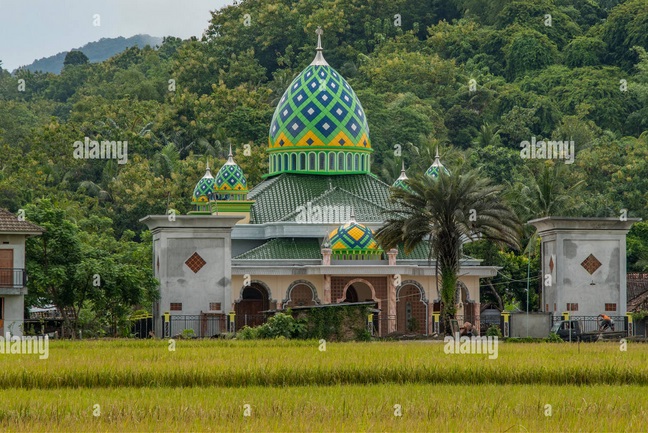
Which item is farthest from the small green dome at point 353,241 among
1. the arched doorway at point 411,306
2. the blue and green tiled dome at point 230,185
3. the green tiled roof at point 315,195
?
the blue and green tiled dome at point 230,185

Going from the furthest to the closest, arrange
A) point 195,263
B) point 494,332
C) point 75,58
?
point 75,58
point 195,263
point 494,332

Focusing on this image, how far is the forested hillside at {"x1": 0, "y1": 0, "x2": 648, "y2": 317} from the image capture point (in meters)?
83.6

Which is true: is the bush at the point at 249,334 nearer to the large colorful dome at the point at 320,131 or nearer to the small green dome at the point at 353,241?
the small green dome at the point at 353,241

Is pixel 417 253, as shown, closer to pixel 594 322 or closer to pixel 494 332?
pixel 594 322

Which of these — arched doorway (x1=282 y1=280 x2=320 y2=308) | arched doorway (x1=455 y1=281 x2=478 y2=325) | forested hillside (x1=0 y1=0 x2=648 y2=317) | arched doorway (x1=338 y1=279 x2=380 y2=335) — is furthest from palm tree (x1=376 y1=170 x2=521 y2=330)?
forested hillside (x1=0 y1=0 x2=648 y2=317)

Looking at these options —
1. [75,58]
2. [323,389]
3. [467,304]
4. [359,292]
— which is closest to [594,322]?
[467,304]

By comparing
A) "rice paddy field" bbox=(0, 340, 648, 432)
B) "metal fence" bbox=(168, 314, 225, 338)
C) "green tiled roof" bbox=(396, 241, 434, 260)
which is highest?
"green tiled roof" bbox=(396, 241, 434, 260)

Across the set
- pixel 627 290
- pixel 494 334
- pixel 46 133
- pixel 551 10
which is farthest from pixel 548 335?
pixel 551 10

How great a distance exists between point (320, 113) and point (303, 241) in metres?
6.95

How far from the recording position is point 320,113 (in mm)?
66188

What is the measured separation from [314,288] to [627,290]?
Result: 41.6ft

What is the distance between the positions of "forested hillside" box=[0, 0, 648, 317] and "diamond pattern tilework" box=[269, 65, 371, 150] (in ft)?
27.3

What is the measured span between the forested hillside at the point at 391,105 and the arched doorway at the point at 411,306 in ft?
24.7

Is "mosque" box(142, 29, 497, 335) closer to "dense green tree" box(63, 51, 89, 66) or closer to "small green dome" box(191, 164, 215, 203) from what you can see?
"small green dome" box(191, 164, 215, 203)
